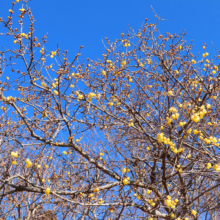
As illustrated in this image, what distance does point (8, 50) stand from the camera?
3824 millimetres

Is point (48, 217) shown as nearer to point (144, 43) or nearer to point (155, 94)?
point (155, 94)

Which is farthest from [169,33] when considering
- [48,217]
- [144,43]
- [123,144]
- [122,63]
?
[48,217]

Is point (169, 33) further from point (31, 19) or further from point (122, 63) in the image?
point (31, 19)

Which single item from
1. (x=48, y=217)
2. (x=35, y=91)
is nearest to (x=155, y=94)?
(x=35, y=91)

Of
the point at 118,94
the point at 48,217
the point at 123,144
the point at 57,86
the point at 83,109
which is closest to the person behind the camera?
the point at 57,86

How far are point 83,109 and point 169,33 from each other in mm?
2560

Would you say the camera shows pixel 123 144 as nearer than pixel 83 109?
No

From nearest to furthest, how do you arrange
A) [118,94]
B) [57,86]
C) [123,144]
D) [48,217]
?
[57,86], [118,94], [123,144], [48,217]

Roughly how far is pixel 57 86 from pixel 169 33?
277 cm

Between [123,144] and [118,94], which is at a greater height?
[118,94]

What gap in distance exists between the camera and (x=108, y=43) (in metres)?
5.11

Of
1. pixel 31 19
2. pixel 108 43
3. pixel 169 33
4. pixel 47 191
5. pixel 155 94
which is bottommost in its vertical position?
pixel 47 191

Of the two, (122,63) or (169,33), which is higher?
(169,33)

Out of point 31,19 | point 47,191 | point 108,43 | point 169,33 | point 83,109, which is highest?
point 169,33
